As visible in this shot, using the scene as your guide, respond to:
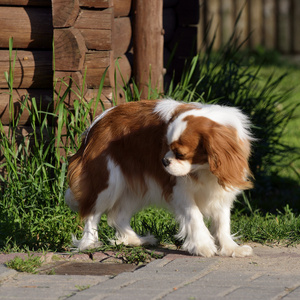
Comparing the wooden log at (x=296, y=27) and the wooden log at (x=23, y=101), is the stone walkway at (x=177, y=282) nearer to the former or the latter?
the wooden log at (x=23, y=101)

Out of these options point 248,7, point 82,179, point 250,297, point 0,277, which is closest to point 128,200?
point 82,179

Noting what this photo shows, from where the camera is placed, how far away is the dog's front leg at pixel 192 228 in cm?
383

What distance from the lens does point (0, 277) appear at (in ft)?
11.1

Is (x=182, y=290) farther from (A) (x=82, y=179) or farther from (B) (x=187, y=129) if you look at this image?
(A) (x=82, y=179)

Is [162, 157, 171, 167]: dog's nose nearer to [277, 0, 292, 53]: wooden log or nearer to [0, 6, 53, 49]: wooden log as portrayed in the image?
[0, 6, 53, 49]: wooden log

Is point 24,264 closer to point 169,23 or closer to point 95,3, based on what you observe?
point 95,3

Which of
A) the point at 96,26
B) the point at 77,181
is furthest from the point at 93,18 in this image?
the point at 77,181

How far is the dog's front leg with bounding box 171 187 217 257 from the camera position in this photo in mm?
3834

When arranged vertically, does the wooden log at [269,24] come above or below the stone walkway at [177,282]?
above

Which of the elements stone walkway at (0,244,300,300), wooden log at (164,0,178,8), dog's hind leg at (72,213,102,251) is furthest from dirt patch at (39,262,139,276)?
wooden log at (164,0,178,8)

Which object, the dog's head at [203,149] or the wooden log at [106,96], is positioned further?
the wooden log at [106,96]

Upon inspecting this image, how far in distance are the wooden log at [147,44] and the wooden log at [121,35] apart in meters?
0.12

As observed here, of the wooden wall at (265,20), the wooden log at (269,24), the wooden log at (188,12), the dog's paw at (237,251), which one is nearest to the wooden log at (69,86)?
the dog's paw at (237,251)

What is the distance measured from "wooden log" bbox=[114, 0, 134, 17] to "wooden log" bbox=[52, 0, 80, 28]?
0.65m
